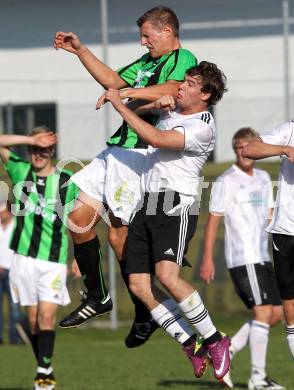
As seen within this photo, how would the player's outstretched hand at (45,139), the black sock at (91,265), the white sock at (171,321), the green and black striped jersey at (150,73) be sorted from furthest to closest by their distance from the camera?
1. the player's outstretched hand at (45,139)
2. the black sock at (91,265)
3. the white sock at (171,321)
4. the green and black striped jersey at (150,73)

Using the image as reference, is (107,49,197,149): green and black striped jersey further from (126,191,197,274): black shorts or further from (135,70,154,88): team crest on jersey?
(126,191,197,274): black shorts

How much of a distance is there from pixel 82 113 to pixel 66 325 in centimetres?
881

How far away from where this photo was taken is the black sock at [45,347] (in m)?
11.3

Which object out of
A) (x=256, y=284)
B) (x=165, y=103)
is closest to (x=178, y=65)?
(x=165, y=103)

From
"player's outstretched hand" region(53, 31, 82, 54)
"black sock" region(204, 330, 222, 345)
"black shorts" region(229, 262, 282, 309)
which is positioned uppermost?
"player's outstretched hand" region(53, 31, 82, 54)

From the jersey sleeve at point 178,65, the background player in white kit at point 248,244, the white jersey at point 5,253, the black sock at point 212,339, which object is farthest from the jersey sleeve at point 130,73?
the white jersey at point 5,253

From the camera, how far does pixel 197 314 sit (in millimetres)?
8711

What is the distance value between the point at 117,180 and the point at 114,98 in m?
0.86

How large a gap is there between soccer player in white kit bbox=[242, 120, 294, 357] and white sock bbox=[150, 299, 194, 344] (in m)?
0.93

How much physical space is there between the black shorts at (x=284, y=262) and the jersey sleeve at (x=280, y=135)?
750mm

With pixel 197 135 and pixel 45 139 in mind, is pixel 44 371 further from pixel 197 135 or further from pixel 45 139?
pixel 197 135

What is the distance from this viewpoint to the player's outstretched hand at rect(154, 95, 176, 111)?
8.22 metres

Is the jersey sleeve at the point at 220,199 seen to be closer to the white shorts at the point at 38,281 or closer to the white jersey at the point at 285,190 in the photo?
the white shorts at the point at 38,281

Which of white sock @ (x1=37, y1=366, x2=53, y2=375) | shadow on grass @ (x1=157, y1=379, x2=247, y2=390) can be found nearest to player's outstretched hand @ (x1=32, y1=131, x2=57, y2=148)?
white sock @ (x1=37, y1=366, x2=53, y2=375)
